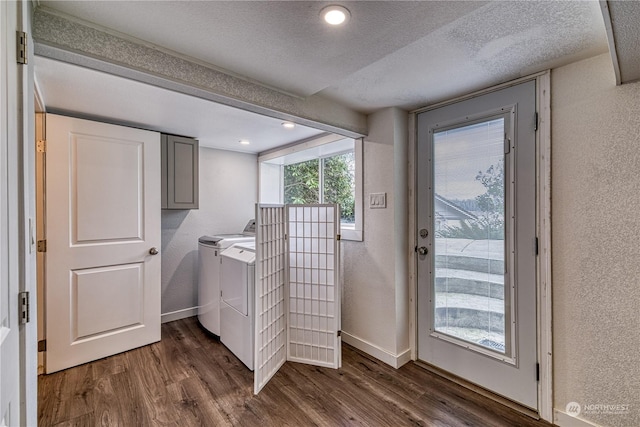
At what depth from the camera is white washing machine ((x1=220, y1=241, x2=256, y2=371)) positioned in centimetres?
230

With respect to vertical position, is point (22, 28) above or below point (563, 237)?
above

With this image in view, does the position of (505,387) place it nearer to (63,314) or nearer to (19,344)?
(19,344)

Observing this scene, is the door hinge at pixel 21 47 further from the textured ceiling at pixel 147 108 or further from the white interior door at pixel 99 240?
the white interior door at pixel 99 240

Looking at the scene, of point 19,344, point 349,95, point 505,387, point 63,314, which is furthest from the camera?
point 63,314

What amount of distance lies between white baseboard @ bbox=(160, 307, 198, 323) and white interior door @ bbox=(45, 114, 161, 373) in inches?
20.7

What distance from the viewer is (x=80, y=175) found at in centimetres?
235

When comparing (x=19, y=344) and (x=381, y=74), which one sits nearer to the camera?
(x=19, y=344)

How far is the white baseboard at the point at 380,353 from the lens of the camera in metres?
2.36

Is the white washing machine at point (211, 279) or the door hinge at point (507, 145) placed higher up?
the door hinge at point (507, 145)

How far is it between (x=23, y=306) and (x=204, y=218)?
2.75 meters

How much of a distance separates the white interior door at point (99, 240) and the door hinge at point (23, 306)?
1747mm

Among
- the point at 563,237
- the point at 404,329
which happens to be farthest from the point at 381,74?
the point at 404,329

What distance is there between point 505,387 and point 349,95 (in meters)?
2.27

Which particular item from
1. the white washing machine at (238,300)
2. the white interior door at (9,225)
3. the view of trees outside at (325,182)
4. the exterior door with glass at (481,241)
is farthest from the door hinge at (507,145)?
the white interior door at (9,225)
